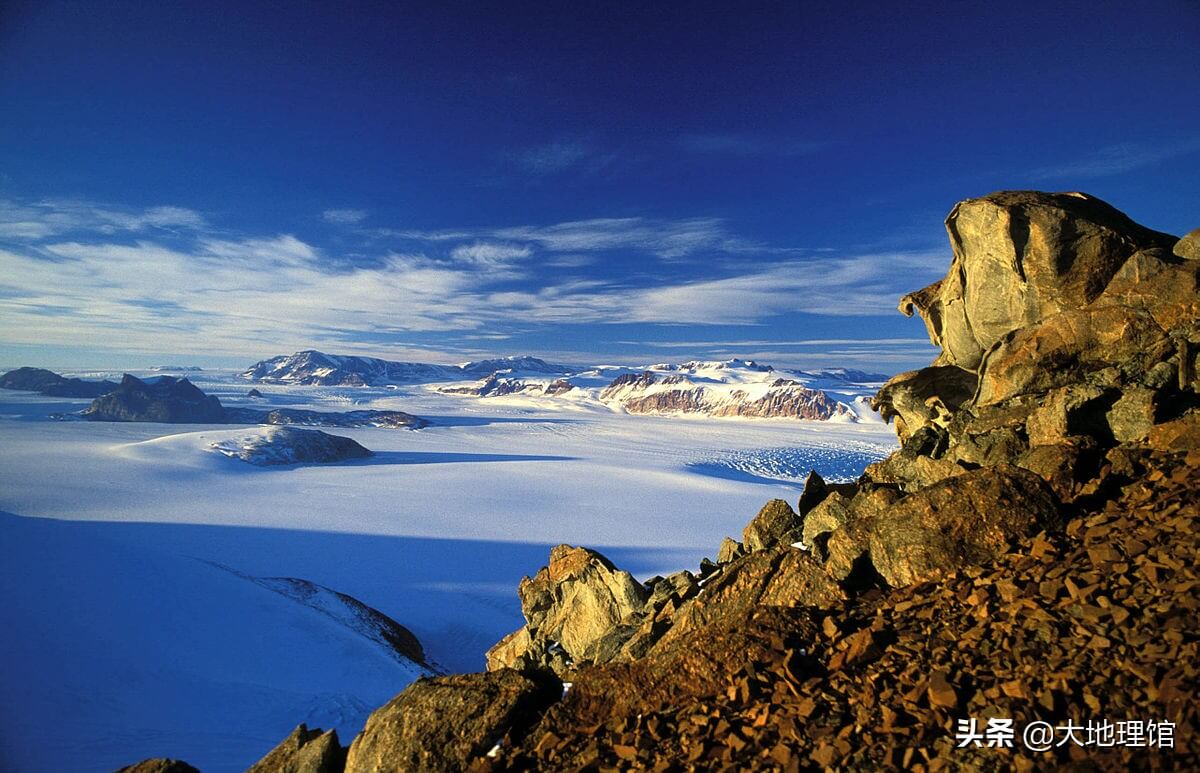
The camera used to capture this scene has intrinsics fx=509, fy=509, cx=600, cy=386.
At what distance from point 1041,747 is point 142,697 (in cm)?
2730

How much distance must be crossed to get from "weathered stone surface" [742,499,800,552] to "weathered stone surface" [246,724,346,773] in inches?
327

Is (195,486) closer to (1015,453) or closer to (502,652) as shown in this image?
(502,652)

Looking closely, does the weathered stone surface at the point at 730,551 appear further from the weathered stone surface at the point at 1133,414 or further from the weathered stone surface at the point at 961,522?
the weathered stone surface at the point at 1133,414

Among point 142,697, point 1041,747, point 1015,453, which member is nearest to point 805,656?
point 1041,747

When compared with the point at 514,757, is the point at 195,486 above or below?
below

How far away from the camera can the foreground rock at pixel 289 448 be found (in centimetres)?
8981

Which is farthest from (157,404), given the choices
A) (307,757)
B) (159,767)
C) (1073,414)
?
(1073,414)

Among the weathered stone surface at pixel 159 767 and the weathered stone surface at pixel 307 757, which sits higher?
the weathered stone surface at pixel 307 757

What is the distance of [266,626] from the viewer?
84.3 ft

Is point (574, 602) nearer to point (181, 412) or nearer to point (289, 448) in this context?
point (289, 448)

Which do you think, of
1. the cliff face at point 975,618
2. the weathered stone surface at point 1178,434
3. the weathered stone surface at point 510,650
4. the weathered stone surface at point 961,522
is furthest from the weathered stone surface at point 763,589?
the weathered stone surface at point 510,650

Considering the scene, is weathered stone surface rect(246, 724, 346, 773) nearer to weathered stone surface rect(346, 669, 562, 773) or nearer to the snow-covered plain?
weathered stone surface rect(346, 669, 562, 773)

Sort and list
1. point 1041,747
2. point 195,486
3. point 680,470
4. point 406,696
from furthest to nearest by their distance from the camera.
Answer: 1. point 680,470
2. point 195,486
3. point 406,696
4. point 1041,747

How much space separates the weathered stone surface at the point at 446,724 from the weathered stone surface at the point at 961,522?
437 cm
